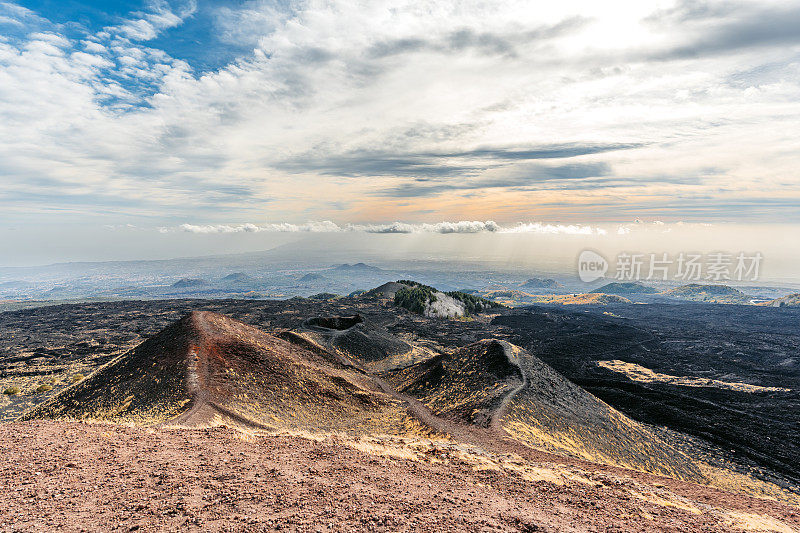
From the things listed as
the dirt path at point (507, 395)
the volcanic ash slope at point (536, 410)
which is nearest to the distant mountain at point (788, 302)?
the volcanic ash slope at point (536, 410)

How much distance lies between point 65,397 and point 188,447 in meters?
23.6

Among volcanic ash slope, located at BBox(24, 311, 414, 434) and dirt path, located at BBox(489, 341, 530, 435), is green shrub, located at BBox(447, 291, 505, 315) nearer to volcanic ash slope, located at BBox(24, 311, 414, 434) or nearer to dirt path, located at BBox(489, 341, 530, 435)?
dirt path, located at BBox(489, 341, 530, 435)

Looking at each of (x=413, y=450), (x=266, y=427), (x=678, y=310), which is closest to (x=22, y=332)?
(x=266, y=427)

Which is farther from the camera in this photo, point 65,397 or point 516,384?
point 516,384

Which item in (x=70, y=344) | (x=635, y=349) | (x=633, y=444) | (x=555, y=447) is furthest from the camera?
(x=635, y=349)

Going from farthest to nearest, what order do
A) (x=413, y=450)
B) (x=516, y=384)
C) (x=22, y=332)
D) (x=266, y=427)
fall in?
(x=22, y=332), (x=516, y=384), (x=266, y=427), (x=413, y=450)

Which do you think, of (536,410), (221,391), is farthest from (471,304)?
(221,391)

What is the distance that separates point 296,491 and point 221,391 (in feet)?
55.5

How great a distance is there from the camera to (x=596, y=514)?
12.5 m

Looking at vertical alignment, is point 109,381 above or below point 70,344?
above

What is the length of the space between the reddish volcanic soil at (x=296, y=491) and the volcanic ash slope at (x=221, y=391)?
5.74 m

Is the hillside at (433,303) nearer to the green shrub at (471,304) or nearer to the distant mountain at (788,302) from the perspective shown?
the green shrub at (471,304)

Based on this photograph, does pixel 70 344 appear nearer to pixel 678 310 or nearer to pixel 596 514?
pixel 596 514

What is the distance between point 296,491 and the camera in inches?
438
